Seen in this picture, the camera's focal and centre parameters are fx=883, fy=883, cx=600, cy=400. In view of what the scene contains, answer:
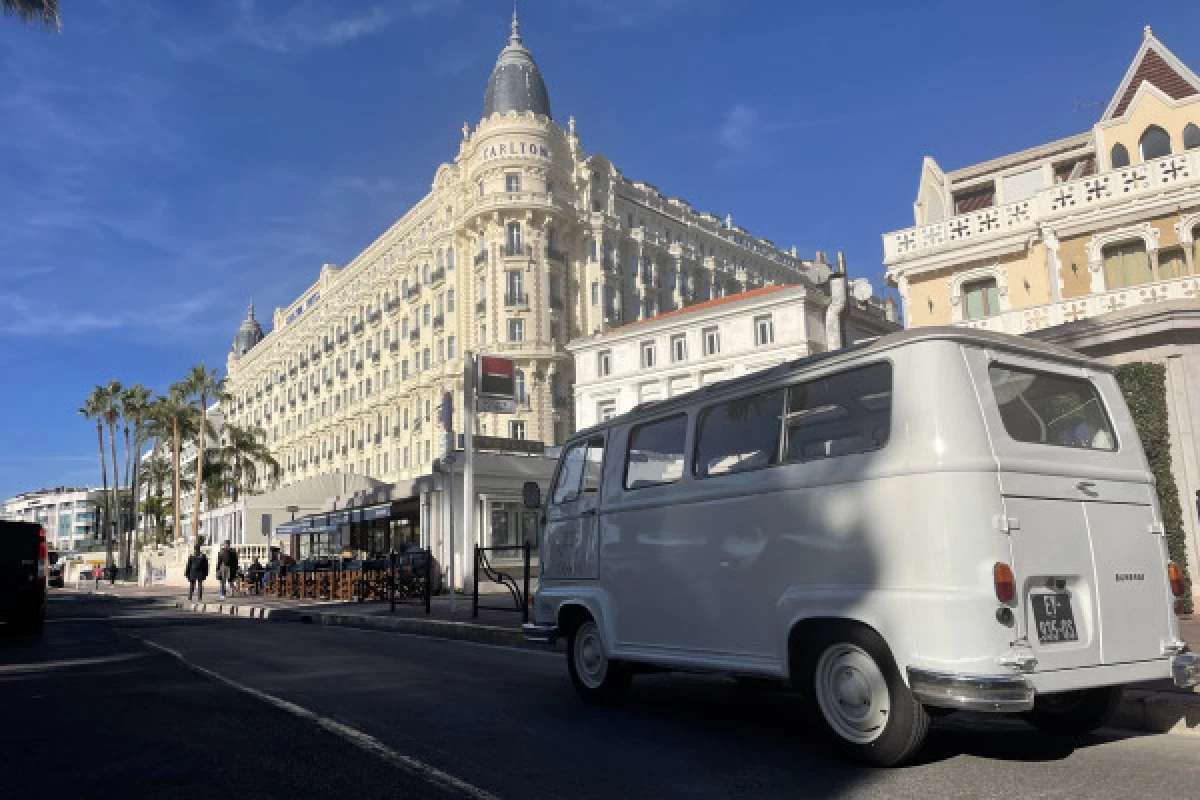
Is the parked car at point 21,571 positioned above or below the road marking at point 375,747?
above

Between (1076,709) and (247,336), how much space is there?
11255cm

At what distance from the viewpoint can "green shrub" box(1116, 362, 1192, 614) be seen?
12.6 metres

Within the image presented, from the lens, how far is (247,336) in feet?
354

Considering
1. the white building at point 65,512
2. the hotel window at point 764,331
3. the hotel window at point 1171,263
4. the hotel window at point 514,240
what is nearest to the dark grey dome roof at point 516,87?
the hotel window at point 514,240

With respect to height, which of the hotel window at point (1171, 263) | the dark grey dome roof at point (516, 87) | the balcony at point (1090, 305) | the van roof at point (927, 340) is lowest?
the van roof at point (927, 340)

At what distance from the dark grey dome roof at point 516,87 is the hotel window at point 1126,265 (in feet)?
129

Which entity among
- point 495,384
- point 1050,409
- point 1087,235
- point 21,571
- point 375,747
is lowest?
point 375,747

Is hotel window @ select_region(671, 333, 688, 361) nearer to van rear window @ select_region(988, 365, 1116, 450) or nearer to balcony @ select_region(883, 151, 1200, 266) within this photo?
balcony @ select_region(883, 151, 1200, 266)

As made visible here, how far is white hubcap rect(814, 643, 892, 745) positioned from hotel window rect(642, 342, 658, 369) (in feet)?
146

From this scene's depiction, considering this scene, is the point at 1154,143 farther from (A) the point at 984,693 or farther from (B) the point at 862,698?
(A) the point at 984,693

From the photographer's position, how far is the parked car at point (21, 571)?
1459cm

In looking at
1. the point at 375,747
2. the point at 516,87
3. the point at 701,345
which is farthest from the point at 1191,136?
the point at 516,87

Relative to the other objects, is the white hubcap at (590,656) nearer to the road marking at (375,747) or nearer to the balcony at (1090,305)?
the road marking at (375,747)

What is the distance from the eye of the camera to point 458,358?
54.4 m
